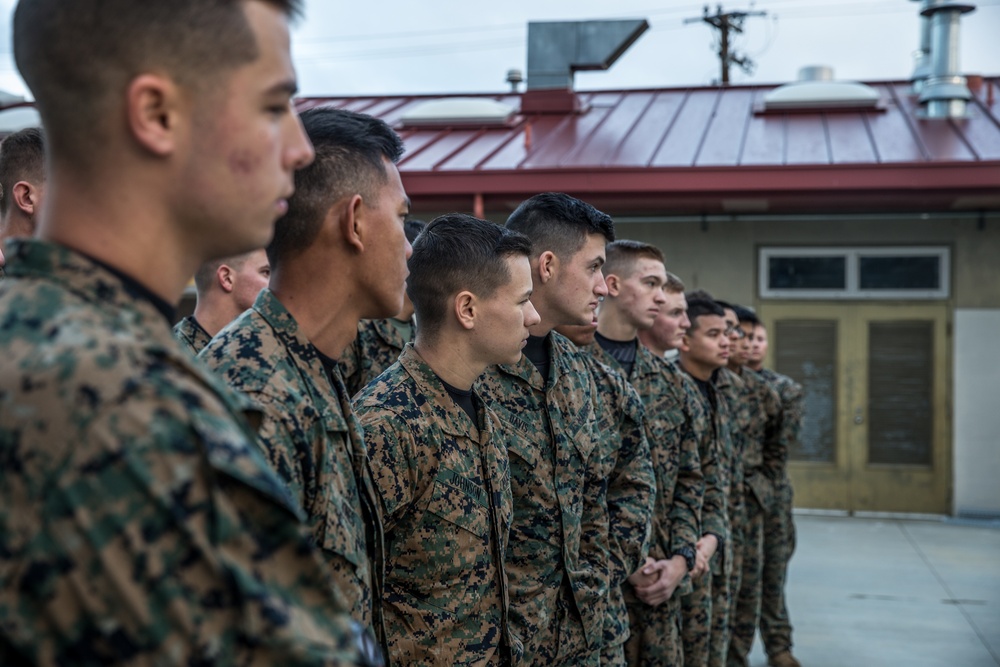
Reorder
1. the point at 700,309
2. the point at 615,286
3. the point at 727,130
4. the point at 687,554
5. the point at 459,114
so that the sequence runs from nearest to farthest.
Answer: the point at 687,554 → the point at 615,286 → the point at 700,309 → the point at 727,130 → the point at 459,114

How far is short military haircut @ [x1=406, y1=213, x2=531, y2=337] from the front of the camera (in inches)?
125

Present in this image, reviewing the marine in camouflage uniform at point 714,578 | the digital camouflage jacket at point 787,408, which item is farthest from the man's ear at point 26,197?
the digital camouflage jacket at point 787,408

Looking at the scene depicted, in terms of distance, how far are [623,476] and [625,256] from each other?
1390 millimetres

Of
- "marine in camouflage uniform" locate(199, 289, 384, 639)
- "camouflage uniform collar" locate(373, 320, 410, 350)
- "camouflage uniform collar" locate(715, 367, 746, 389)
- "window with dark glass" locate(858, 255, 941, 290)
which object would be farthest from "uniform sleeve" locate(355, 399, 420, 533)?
"window with dark glass" locate(858, 255, 941, 290)

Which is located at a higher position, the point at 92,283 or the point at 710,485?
the point at 92,283

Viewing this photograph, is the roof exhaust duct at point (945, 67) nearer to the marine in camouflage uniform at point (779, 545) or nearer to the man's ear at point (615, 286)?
the marine in camouflage uniform at point (779, 545)

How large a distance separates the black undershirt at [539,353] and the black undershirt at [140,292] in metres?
2.48

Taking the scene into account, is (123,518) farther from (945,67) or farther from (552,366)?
(945,67)

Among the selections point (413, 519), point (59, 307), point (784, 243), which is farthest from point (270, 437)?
point (784, 243)

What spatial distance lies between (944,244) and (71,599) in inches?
477

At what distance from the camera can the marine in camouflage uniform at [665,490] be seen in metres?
4.75

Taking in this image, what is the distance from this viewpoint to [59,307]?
111 cm

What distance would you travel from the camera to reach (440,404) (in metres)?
2.89

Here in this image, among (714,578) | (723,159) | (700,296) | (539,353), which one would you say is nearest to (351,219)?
(539,353)
